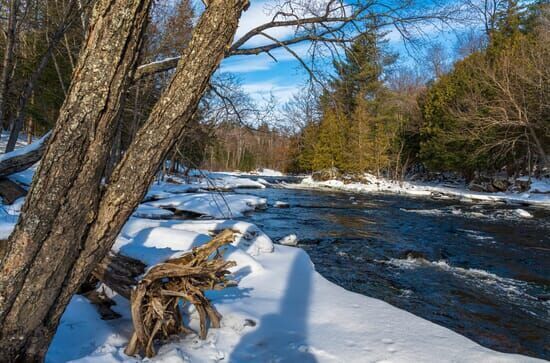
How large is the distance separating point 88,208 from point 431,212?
14463 millimetres

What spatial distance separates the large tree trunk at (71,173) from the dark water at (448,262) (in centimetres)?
445

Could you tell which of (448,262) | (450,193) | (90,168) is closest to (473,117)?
(450,193)

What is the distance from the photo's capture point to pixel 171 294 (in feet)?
9.78

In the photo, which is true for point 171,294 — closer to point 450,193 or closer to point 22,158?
point 22,158

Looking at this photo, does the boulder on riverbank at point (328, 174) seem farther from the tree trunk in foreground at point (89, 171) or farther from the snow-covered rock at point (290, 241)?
the tree trunk in foreground at point (89, 171)

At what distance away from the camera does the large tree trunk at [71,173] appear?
1.56m

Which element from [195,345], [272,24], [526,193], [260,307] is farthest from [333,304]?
[526,193]

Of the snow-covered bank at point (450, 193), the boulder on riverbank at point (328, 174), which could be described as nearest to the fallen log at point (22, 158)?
the snow-covered bank at point (450, 193)

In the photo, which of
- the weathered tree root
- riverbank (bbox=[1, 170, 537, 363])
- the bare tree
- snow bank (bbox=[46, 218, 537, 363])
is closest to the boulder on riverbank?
riverbank (bbox=[1, 170, 537, 363])

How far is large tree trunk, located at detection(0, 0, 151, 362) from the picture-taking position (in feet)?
5.13

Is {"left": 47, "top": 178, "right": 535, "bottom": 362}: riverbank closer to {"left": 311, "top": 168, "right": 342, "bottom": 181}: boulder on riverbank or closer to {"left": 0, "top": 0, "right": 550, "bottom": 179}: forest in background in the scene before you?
{"left": 0, "top": 0, "right": 550, "bottom": 179}: forest in background

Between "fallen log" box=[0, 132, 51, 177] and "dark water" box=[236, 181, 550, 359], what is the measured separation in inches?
196

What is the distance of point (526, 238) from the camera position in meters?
9.69

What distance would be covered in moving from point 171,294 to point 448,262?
6.25m
